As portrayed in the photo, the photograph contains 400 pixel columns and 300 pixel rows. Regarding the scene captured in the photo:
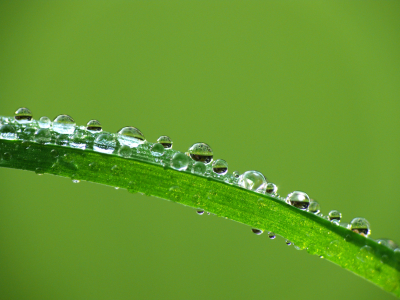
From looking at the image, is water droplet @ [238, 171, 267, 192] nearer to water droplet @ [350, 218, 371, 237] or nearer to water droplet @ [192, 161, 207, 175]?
water droplet @ [192, 161, 207, 175]

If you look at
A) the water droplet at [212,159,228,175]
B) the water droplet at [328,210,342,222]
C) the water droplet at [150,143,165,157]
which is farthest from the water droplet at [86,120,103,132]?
the water droplet at [328,210,342,222]

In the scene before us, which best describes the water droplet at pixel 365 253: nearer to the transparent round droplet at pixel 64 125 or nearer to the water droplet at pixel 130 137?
the water droplet at pixel 130 137

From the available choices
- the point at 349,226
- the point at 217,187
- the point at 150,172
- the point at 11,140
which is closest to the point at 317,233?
the point at 349,226

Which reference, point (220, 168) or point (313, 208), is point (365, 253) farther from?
point (220, 168)

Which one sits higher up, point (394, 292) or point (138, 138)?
point (138, 138)

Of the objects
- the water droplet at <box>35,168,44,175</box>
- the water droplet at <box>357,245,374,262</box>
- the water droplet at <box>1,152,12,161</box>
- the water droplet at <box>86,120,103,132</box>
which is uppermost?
the water droplet at <box>86,120,103,132</box>

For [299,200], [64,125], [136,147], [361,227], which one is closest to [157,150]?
[136,147]

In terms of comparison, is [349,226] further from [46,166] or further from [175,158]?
[46,166]
